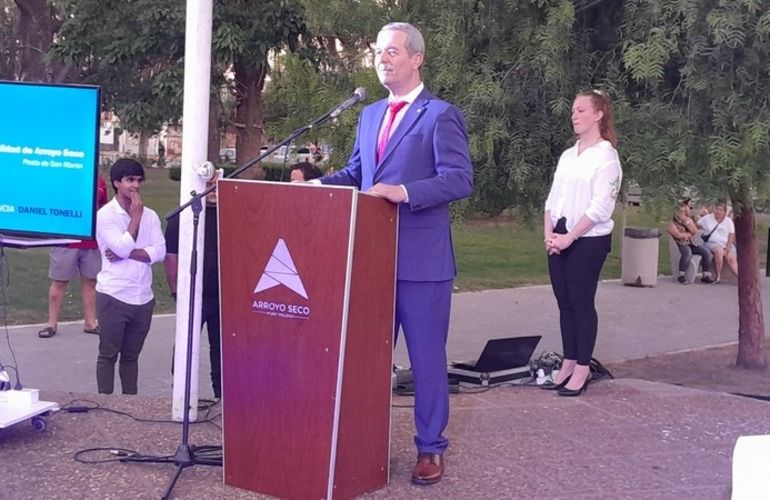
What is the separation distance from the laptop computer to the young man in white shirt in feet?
7.27

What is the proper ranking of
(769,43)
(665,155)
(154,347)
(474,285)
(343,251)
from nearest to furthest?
(343,251)
(769,43)
(665,155)
(154,347)
(474,285)

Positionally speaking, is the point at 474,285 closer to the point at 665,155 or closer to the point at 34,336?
the point at 34,336

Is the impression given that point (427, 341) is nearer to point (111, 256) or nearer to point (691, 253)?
point (111, 256)

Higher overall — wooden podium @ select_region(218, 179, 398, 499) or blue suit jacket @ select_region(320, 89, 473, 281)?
blue suit jacket @ select_region(320, 89, 473, 281)

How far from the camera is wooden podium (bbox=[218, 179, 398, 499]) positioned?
157 inches

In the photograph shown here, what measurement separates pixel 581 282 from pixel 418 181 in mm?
2391

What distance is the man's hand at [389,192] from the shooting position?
4.08 metres

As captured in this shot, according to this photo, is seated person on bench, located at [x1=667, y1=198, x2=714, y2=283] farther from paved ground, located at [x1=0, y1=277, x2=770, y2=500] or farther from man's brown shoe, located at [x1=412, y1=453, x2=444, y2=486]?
man's brown shoe, located at [x1=412, y1=453, x2=444, y2=486]

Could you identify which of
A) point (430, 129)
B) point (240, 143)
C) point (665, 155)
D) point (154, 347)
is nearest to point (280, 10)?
point (240, 143)

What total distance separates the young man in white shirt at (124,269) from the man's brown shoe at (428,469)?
2.97 metres

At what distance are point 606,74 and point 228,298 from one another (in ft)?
14.2

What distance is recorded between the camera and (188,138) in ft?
17.1

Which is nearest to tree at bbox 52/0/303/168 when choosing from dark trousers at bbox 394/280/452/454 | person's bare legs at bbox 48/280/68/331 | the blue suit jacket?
person's bare legs at bbox 48/280/68/331

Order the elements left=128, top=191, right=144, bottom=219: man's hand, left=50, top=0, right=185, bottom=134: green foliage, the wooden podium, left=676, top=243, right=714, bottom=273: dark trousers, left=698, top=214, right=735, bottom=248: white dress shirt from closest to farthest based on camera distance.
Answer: the wooden podium
left=128, top=191, right=144, bottom=219: man's hand
left=50, top=0, right=185, bottom=134: green foliage
left=676, top=243, right=714, bottom=273: dark trousers
left=698, top=214, right=735, bottom=248: white dress shirt
